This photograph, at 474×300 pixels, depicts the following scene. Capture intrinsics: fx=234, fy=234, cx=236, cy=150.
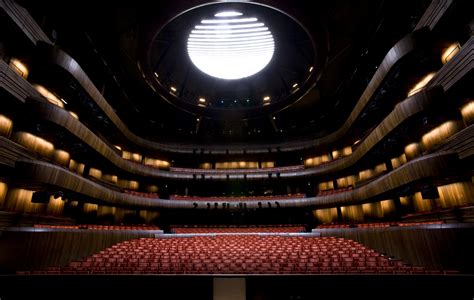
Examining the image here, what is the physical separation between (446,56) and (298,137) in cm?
1176

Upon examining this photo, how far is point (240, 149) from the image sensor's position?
65.9ft

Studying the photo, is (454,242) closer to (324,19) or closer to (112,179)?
(324,19)

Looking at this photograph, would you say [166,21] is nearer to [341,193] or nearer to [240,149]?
[240,149]

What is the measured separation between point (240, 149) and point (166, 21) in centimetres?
1200

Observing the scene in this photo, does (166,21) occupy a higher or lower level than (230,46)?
lower

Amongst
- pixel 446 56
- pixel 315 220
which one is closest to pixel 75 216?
pixel 315 220

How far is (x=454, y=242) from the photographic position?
6.08 meters

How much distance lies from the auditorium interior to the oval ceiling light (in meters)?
0.09

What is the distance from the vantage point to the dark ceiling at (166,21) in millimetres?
9797

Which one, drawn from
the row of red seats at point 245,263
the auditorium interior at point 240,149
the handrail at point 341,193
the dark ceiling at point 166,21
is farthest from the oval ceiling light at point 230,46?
the row of red seats at point 245,263

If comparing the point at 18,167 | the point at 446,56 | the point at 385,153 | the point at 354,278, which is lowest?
the point at 354,278

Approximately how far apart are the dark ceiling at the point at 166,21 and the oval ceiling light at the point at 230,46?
3.09 metres

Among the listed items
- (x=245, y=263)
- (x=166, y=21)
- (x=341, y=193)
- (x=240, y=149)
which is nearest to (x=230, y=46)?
(x=166, y=21)

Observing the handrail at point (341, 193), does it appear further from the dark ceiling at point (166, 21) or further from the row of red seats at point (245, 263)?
the dark ceiling at point (166, 21)
